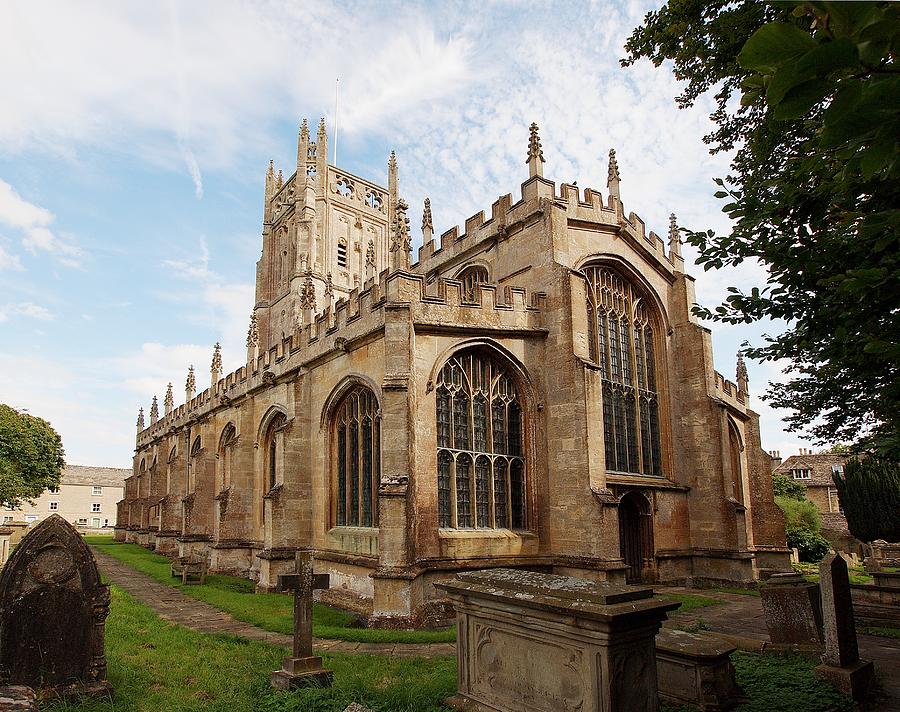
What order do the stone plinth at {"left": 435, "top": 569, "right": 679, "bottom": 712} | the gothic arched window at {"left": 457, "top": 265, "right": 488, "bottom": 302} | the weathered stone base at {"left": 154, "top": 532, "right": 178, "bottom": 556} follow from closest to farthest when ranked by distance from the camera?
the stone plinth at {"left": 435, "top": 569, "right": 679, "bottom": 712} → the gothic arched window at {"left": 457, "top": 265, "right": 488, "bottom": 302} → the weathered stone base at {"left": 154, "top": 532, "right": 178, "bottom": 556}

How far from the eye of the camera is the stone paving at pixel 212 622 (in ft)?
36.4

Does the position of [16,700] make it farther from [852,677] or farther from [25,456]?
[25,456]

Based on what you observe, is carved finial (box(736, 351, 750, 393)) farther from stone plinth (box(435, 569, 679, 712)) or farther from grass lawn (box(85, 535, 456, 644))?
stone plinth (box(435, 569, 679, 712))

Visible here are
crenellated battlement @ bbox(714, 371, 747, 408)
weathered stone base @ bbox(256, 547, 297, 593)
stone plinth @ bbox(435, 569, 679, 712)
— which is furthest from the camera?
crenellated battlement @ bbox(714, 371, 747, 408)

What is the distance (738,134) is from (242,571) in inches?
804

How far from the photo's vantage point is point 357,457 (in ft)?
59.4

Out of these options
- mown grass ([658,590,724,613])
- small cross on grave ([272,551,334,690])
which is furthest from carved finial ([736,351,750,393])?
small cross on grave ([272,551,334,690])

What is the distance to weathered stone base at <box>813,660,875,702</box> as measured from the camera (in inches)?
300

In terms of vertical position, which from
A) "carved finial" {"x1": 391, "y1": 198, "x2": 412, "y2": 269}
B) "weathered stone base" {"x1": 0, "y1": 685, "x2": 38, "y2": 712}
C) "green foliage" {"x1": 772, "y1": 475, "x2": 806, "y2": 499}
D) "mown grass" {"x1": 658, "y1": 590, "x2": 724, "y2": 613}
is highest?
"carved finial" {"x1": 391, "y1": 198, "x2": 412, "y2": 269}

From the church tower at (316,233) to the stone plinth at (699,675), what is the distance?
115ft

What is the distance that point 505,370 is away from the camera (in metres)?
16.6

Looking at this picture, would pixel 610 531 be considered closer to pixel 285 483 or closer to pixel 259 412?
pixel 285 483

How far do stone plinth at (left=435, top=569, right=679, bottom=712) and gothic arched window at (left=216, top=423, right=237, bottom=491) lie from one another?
68.0 feet

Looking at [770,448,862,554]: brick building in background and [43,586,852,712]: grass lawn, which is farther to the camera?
[770,448,862,554]: brick building in background
